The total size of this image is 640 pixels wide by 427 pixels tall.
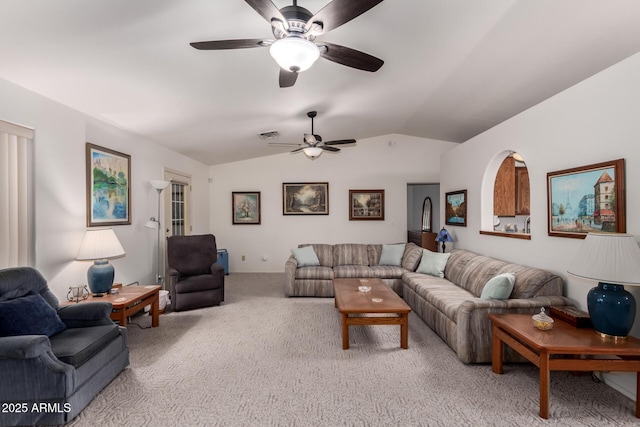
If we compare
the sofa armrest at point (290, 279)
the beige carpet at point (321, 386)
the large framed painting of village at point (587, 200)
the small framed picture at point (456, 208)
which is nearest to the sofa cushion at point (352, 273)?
the sofa armrest at point (290, 279)

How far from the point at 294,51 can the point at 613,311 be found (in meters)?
2.66

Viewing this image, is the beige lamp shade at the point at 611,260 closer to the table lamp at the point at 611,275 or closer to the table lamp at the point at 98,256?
the table lamp at the point at 611,275

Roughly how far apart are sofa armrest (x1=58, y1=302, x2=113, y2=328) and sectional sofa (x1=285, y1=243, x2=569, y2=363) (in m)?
2.68

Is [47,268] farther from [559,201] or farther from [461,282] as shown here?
[559,201]

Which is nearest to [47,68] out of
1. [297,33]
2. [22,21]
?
[22,21]

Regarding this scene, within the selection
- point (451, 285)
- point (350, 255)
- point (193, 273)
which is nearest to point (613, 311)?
point (451, 285)

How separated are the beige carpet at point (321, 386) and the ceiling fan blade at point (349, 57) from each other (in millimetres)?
2404

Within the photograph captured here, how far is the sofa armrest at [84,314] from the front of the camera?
8.25 feet

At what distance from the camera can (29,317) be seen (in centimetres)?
221

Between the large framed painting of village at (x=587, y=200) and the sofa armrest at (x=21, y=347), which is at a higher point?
the large framed painting of village at (x=587, y=200)

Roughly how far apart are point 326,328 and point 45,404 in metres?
2.44

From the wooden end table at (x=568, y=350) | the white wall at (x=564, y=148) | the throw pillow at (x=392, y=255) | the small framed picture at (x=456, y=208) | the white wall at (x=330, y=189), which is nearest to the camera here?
the wooden end table at (x=568, y=350)

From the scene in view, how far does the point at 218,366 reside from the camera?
2.71 metres

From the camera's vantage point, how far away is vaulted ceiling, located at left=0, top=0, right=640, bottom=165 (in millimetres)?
2041
